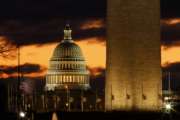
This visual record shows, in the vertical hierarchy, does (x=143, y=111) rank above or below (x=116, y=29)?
below

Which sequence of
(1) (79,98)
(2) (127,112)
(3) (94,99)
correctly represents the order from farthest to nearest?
(1) (79,98), (3) (94,99), (2) (127,112)

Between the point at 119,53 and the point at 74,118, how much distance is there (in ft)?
25.0

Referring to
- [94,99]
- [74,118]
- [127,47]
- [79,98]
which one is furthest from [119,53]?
[79,98]

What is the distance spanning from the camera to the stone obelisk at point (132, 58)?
103688 millimetres

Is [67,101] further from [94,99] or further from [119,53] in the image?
[119,53]

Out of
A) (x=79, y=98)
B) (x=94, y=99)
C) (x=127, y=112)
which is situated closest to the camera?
(x=127, y=112)

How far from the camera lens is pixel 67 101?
177250mm

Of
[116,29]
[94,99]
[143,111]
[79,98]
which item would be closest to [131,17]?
[116,29]

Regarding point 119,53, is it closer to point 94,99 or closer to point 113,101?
point 113,101

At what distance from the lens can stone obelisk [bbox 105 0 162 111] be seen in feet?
340

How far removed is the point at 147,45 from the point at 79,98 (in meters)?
80.2

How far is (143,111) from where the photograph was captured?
10312 centimetres

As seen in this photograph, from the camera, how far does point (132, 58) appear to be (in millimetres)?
104125

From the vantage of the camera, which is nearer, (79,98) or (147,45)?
(147,45)
